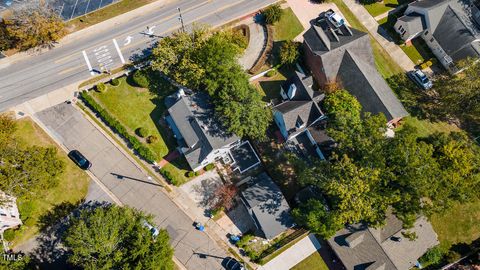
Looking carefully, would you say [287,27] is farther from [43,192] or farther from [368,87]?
[43,192]

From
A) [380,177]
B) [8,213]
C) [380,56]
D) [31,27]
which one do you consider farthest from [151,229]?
[380,56]

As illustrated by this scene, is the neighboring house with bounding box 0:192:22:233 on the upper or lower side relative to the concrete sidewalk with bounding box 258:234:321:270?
upper

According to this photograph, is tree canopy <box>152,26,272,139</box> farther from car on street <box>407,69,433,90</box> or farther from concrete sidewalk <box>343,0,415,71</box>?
car on street <box>407,69,433,90</box>

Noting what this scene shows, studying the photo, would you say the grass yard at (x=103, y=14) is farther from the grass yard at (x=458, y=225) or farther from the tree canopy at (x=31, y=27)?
the grass yard at (x=458, y=225)

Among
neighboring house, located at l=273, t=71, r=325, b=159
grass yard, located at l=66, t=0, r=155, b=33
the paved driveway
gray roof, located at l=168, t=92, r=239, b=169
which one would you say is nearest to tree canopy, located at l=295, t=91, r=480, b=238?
neighboring house, located at l=273, t=71, r=325, b=159

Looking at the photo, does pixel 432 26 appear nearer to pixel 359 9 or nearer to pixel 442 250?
pixel 359 9

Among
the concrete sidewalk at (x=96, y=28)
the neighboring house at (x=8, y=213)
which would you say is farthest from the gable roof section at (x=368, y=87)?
the neighboring house at (x=8, y=213)
